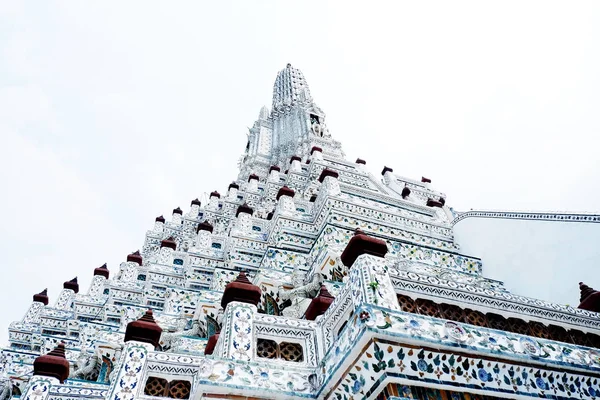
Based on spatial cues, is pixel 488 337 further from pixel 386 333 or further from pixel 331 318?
pixel 331 318

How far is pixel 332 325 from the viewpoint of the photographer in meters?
4.62

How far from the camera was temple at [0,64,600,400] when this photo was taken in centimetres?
339

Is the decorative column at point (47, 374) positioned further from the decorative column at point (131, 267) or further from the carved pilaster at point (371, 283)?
the decorative column at point (131, 267)

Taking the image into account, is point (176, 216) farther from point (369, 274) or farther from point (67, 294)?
point (369, 274)

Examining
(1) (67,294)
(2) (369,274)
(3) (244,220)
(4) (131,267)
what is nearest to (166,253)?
(4) (131,267)

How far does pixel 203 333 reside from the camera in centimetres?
826

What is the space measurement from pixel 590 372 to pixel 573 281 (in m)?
4.17

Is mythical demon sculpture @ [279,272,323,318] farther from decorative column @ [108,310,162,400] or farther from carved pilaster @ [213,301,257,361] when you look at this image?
carved pilaster @ [213,301,257,361]

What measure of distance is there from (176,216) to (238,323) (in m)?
19.9

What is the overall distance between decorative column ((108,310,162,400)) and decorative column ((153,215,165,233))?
58.1ft

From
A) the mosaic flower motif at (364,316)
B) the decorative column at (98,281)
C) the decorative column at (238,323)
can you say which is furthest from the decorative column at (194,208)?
the mosaic flower motif at (364,316)

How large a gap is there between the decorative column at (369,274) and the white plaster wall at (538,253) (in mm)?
4829

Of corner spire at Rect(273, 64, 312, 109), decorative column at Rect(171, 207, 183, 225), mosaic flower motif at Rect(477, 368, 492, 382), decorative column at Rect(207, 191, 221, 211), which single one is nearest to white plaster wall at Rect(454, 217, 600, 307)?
mosaic flower motif at Rect(477, 368, 492, 382)

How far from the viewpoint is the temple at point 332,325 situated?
3.39 m
